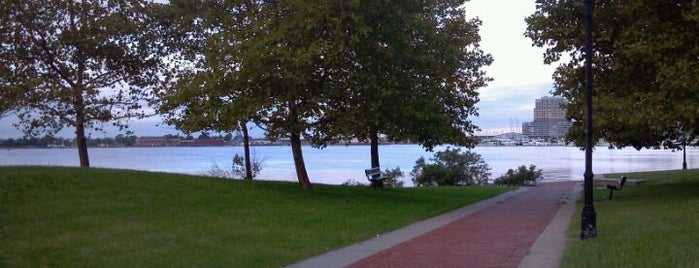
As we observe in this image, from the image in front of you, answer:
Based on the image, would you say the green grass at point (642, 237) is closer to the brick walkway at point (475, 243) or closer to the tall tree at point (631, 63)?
the brick walkway at point (475, 243)

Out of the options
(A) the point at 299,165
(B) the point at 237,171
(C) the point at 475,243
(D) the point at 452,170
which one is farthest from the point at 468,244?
(D) the point at 452,170

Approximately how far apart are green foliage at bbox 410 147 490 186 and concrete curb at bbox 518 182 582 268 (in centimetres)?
2028

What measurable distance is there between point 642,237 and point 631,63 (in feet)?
30.9

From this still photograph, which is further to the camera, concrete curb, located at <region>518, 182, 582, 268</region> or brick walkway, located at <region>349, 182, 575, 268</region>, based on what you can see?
brick walkway, located at <region>349, 182, 575, 268</region>

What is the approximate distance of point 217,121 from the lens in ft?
63.3

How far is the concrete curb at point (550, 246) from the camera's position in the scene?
34.2 ft

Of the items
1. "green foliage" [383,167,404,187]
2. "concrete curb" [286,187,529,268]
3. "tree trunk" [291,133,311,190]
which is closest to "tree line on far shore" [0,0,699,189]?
"tree trunk" [291,133,311,190]

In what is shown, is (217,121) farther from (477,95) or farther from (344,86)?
(477,95)

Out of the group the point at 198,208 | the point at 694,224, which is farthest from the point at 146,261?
the point at 694,224

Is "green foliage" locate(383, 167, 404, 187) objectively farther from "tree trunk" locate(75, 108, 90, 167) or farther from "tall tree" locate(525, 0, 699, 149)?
"tree trunk" locate(75, 108, 90, 167)

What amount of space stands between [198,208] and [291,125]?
17.6ft

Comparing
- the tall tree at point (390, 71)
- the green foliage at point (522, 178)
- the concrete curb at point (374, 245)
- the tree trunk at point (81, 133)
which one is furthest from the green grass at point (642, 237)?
the green foliage at point (522, 178)

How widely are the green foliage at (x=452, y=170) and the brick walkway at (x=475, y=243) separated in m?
18.7

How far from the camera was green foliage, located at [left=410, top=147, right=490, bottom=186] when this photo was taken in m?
38.5
